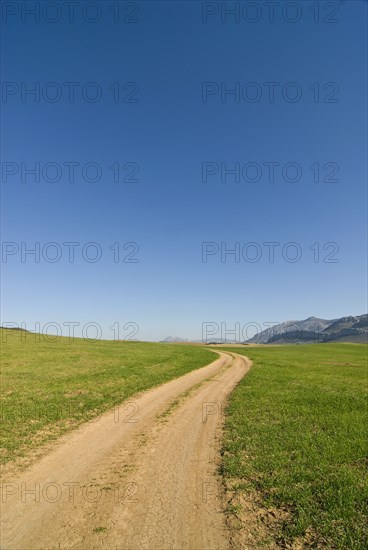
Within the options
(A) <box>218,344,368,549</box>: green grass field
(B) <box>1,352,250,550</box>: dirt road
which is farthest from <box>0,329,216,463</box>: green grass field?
(A) <box>218,344,368,549</box>: green grass field

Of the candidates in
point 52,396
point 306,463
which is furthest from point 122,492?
point 52,396

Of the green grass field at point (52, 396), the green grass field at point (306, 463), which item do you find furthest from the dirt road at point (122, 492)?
the green grass field at point (52, 396)

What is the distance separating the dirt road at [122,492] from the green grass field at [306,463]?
141 centimetres

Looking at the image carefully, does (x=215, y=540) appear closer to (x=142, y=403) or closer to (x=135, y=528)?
(x=135, y=528)

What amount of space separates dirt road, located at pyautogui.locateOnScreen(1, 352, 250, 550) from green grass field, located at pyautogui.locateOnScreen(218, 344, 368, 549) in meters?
1.41

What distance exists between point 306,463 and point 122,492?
749 cm

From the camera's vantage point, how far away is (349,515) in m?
9.22

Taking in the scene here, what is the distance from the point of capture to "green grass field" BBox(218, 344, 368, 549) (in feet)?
28.7

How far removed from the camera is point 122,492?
10.6 metres

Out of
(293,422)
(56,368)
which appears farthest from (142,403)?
(56,368)

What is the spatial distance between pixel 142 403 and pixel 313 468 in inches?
581

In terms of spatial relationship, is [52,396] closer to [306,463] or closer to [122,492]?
[122,492]

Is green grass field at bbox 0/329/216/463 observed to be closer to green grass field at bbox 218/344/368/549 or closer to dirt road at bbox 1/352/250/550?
dirt road at bbox 1/352/250/550

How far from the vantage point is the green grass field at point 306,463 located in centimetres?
875
